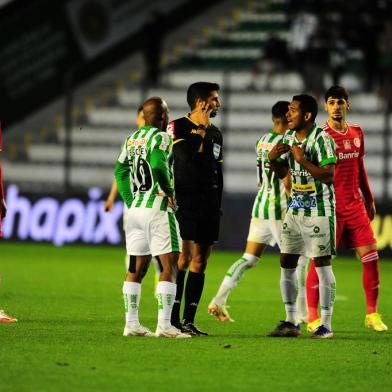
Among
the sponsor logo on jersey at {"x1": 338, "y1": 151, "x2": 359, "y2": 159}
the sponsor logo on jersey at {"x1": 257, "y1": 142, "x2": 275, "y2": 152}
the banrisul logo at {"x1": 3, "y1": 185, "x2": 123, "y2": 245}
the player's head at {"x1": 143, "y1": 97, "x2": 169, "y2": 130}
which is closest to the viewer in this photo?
the player's head at {"x1": 143, "y1": 97, "x2": 169, "y2": 130}

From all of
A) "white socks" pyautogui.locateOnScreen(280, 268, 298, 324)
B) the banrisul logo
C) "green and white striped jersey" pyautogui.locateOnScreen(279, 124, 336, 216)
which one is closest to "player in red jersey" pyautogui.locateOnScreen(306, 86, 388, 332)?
"white socks" pyautogui.locateOnScreen(280, 268, 298, 324)

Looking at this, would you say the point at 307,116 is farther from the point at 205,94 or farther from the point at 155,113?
the point at 155,113

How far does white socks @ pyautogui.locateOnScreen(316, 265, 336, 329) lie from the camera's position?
9.65 meters

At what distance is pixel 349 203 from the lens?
34.4ft

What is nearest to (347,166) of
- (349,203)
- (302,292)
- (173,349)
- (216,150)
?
(349,203)

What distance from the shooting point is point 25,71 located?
25.8m

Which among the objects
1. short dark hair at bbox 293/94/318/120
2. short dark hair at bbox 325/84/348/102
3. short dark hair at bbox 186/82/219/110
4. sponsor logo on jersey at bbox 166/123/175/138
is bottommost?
sponsor logo on jersey at bbox 166/123/175/138

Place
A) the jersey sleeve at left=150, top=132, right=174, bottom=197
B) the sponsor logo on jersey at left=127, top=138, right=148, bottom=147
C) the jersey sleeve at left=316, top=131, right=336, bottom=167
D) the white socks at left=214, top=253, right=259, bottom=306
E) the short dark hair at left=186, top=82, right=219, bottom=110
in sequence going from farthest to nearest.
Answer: the white socks at left=214, top=253, right=259, bottom=306 < the short dark hair at left=186, top=82, right=219, bottom=110 < the jersey sleeve at left=316, top=131, right=336, bottom=167 < the sponsor logo on jersey at left=127, top=138, right=148, bottom=147 < the jersey sleeve at left=150, top=132, right=174, bottom=197

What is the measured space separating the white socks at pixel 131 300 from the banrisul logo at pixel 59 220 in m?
12.2

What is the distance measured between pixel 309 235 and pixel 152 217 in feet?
4.15

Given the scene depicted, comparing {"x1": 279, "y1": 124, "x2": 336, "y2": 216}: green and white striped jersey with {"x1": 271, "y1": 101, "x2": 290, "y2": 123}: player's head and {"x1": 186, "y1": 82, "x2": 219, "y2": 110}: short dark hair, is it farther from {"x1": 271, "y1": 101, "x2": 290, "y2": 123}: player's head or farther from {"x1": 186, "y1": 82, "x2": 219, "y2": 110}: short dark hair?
{"x1": 271, "y1": 101, "x2": 290, "y2": 123}: player's head

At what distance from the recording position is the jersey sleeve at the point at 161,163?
923 cm

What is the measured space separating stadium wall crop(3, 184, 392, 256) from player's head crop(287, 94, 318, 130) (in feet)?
36.9

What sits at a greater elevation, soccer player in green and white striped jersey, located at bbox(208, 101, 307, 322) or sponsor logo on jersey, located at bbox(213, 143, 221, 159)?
sponsor logo on jersey, located at bbox(213, 143, 221, 159)
